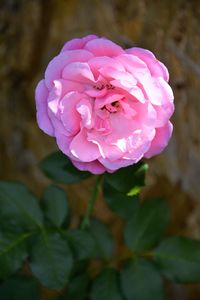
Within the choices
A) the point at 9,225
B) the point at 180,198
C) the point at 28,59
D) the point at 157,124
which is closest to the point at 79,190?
the point at 180,198

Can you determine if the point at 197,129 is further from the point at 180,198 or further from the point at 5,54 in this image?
the point at 5,54

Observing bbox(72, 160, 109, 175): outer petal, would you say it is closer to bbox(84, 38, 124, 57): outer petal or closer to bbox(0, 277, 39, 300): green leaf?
bbox(84, 38, 124, 57): outer petal

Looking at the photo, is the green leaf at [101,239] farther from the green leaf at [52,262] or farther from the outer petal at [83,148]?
the outer petal at [83,148]

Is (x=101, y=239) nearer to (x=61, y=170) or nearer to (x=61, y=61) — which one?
(x=61, y=170)

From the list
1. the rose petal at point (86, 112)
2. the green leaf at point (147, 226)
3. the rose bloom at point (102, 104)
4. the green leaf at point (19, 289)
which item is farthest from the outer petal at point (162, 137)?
the green leaf at point (19, 289)

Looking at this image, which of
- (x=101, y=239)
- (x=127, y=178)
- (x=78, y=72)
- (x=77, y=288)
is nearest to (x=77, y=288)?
(x=77, y=288)

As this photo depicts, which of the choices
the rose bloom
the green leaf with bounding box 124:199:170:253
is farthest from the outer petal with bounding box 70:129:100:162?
the green leaf with bounding box 124:199:170:253
